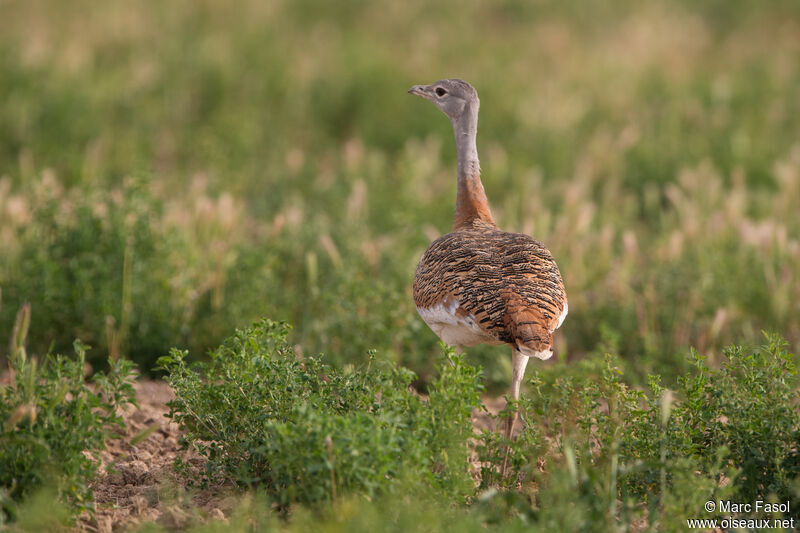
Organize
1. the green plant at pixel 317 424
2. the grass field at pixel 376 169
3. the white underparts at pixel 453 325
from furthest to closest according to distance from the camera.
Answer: the grass field at pixel 376 169
the white underparts at pixel 453 325
the green plant at pixel 317 424

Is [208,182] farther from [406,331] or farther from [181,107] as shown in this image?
[406,331]

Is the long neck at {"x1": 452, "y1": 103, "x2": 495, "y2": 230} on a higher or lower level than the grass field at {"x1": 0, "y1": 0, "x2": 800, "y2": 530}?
higher

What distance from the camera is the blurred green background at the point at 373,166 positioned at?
4.94m

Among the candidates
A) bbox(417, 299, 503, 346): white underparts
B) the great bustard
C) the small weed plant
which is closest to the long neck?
the great bustard

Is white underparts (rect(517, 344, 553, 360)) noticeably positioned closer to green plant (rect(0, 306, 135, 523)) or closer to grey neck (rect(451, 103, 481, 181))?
green plant (rect(0, 306, 135, 523))

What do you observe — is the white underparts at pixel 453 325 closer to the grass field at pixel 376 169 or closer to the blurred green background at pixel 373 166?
the grass field at pixel 376 169

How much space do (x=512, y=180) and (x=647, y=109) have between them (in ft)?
8.98

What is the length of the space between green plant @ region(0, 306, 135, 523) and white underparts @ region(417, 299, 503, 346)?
1.29 meters

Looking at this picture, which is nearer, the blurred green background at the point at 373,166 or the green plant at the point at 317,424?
the green plant at the point at 317,424

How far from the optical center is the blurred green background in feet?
16.2

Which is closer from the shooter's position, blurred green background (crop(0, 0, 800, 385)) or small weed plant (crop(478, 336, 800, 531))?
small weed plant (crop(478, 336, 800, 531))

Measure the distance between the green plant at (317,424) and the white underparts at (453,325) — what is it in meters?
0.32

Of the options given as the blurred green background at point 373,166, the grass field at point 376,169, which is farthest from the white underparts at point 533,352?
the blurred green background at point 373,166

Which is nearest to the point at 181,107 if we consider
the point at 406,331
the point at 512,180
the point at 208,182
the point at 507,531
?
the point at 208,182
